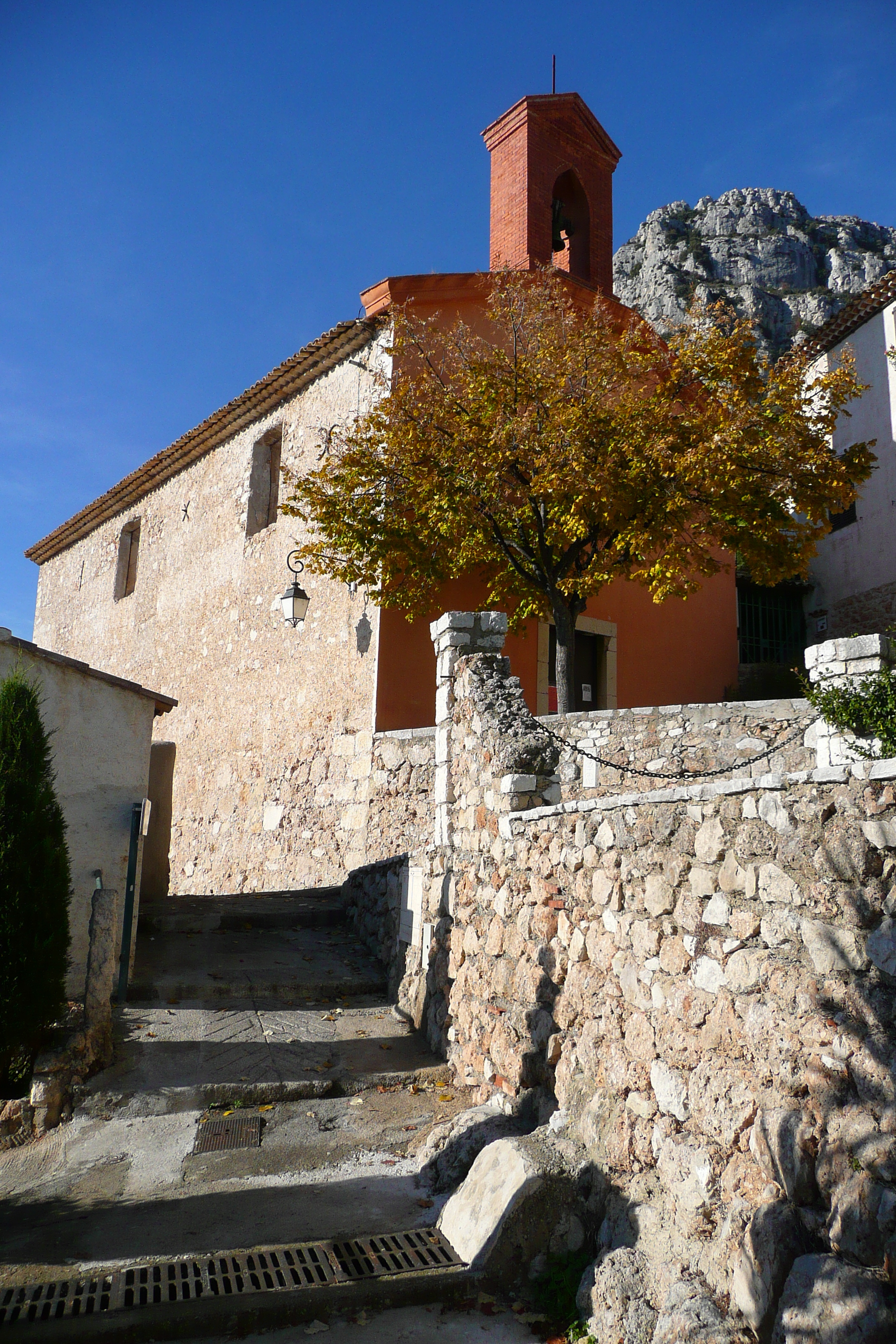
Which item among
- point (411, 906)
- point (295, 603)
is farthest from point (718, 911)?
point (295, 603)

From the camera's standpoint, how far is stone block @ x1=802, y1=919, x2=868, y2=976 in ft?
9.73

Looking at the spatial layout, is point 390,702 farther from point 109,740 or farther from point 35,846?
point 35,846

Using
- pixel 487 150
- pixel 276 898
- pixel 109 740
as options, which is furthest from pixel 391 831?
pixel 487 150

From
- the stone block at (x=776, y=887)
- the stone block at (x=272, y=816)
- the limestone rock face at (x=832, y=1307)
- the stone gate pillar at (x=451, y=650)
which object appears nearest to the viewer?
the limestone rock face at (x=832, y=1307)

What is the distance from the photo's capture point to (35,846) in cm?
604

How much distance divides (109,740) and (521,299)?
7.33 metres

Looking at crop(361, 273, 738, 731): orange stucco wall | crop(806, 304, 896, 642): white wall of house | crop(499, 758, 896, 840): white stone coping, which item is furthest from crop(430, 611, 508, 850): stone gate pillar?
crop(806, 304, 896, 642): white wall of house

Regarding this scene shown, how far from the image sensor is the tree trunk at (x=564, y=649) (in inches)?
423

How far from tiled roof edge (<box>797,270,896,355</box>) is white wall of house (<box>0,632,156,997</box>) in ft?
46.2

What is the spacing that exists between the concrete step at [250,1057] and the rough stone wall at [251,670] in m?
4.15

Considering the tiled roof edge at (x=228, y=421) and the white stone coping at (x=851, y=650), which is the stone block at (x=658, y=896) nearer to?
the white stone coping at (x=851, y=650)

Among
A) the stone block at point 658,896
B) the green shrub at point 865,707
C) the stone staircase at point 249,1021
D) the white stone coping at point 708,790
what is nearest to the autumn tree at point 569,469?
the stone staircase at point 249,1021

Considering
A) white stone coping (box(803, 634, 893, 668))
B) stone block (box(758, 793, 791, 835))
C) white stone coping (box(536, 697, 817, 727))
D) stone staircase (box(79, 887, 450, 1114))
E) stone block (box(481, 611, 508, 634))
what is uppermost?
stone block (box(481, 611, 508, 634))

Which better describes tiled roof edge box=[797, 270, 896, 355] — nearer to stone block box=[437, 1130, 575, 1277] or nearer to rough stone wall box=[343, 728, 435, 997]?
rough stone wall box=[343, 728, 435, 997]
